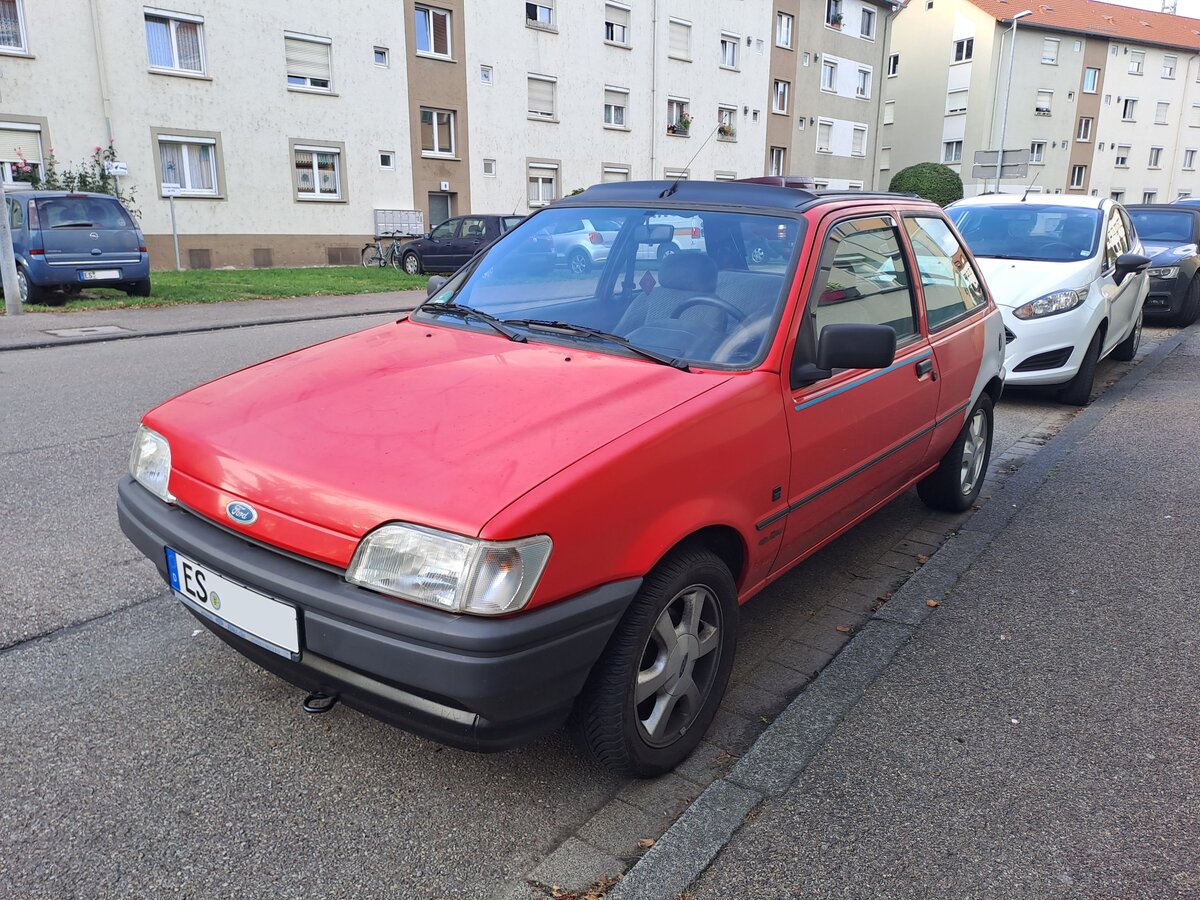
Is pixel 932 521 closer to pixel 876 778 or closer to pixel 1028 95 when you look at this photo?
pixel 876 778

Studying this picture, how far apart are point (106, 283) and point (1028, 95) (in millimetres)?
52562

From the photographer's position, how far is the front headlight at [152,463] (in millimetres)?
2872

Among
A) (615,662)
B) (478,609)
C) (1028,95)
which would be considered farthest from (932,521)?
(1028,95)

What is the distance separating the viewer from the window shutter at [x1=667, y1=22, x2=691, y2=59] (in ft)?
116

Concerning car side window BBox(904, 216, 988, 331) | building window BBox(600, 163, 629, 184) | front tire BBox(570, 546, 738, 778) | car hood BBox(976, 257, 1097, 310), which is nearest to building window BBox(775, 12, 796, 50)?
building window BBox(600, 163, 629, 184)

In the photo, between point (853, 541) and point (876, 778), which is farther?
point (853, 541)

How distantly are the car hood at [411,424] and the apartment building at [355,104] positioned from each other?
22.0 meters

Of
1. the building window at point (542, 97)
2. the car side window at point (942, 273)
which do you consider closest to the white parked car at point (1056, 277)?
the car side window at point (942, 273)

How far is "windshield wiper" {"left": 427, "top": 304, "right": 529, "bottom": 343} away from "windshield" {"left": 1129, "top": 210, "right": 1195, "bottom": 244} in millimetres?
13799

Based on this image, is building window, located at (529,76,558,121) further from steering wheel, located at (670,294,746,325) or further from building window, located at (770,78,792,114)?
steering wheel, located at (670,294,746,325)

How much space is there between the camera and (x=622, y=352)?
3.18m

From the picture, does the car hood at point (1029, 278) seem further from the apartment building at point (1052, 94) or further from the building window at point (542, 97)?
the apartment building at point (1052, 94)

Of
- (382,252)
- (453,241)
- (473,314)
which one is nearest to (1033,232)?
(473,314)

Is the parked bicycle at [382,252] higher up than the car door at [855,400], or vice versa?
the car door at [855,400]
